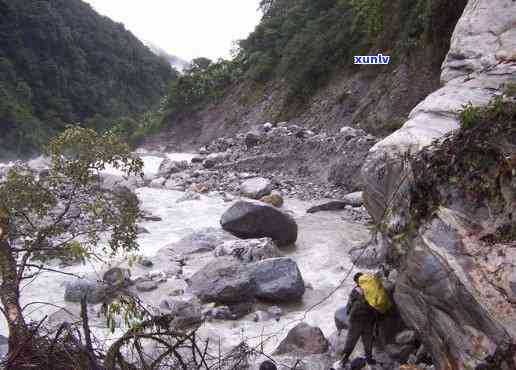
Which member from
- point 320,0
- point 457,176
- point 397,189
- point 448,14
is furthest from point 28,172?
point 320,0

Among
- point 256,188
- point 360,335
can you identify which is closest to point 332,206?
point 256,188

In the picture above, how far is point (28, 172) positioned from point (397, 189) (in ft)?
11.9

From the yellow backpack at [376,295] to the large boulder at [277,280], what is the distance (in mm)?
2229

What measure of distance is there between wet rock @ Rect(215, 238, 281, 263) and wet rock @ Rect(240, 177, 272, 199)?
14.4 feet

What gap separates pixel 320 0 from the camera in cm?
2281

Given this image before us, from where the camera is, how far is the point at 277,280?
678cm

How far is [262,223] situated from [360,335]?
4459 mm

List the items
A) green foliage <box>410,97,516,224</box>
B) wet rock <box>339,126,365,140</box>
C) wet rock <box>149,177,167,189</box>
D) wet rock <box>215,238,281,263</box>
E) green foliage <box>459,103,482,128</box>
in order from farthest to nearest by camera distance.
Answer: wet rock <box>149,177,167,189</box> < wet rock <box>339,126,365,140</box> < wet rock <box>215,238,281,263</box> < green foliage <box>459,103,482,128</box> < green foliage <box>410,97,516,224</box>

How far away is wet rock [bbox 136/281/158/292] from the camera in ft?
24.0

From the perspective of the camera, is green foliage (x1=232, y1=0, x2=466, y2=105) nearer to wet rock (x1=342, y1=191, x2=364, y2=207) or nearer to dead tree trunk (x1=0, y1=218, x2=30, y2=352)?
wet rock (x1=342, y1=191, x2=364, y2=207)

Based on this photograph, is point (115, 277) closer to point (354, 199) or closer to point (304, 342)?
point (304, 342)

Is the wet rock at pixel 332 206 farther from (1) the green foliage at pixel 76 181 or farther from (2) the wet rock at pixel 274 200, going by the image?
(1) the green foliage at pixel 76 181

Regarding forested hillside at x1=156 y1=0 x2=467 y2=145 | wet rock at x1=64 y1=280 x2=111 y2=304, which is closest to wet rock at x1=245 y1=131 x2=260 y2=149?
forested hillside at x1=156 y1=0 x2=467 y2=145

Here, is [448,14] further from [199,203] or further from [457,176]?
[457,176]
